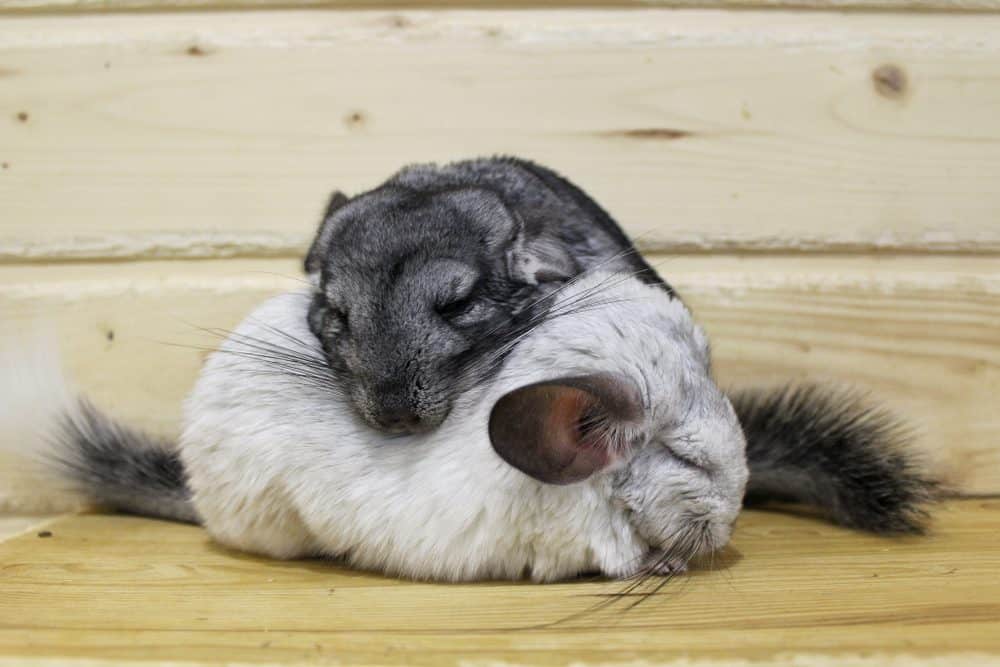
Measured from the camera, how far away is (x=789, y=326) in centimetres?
197

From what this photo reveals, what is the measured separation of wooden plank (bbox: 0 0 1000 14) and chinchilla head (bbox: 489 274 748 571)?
0.76m

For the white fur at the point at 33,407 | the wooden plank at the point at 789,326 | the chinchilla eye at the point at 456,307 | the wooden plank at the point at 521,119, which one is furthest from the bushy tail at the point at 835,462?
the white fur at the point at 33,407

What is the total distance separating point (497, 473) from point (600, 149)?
84cm

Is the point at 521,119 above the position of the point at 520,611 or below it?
above

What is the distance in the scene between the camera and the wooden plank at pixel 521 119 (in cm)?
196

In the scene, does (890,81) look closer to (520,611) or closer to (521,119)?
(521,119)

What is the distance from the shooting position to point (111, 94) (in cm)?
198

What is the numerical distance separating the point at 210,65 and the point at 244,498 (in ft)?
2.90

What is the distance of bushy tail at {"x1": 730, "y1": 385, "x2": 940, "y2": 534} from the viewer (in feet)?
5.22

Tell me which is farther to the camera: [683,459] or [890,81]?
[890,81]

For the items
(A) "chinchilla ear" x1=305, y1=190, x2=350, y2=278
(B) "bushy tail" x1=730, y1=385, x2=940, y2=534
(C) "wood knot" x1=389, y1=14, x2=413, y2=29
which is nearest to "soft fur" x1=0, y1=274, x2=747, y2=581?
(A) "chinchilla ear" x1=305, y1=190, x2=350, y2=278

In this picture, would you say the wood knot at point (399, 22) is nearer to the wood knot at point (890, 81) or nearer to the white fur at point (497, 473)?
the white fur at point (497, 473)

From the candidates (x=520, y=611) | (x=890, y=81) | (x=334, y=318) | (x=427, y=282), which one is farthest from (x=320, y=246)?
(x=890, y=81)

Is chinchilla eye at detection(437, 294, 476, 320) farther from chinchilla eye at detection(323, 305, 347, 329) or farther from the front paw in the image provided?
the front paw
